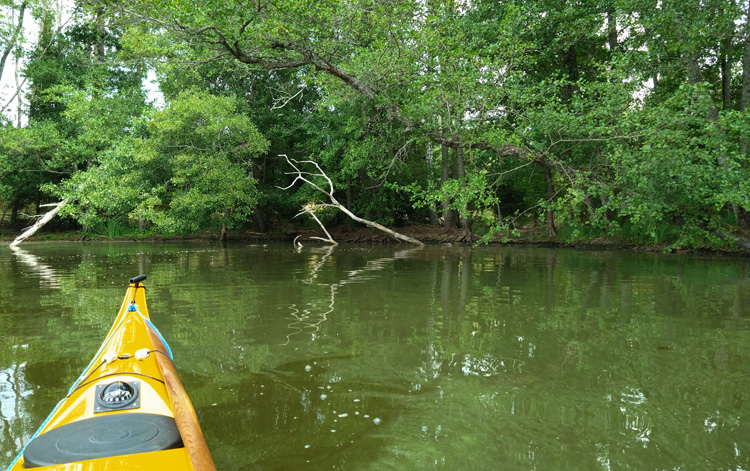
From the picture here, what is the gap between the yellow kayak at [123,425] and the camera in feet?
6.03

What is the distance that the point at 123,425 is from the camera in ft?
6.91

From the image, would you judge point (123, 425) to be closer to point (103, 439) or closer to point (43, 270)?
point (103, 439)

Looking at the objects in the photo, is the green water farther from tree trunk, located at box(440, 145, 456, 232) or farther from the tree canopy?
tree trunk, located at box(440, 145, 456, 232)

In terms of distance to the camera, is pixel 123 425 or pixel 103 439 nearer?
pixel 103 439

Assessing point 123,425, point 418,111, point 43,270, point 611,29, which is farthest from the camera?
point 611,29

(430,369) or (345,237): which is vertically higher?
(345,237)

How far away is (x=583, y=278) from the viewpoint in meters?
9.30

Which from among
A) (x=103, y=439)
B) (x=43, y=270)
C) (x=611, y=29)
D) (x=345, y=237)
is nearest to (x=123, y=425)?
(x=103, y=439)

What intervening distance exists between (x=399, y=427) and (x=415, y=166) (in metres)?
21.2

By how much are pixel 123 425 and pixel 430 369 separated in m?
2.48

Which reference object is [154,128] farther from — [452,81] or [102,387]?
[102,387]

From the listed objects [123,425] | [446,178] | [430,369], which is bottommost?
[430,369]

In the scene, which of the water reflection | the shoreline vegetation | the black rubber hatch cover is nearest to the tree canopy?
the shoreline vegetation

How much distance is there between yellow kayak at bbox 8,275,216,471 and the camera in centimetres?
184
